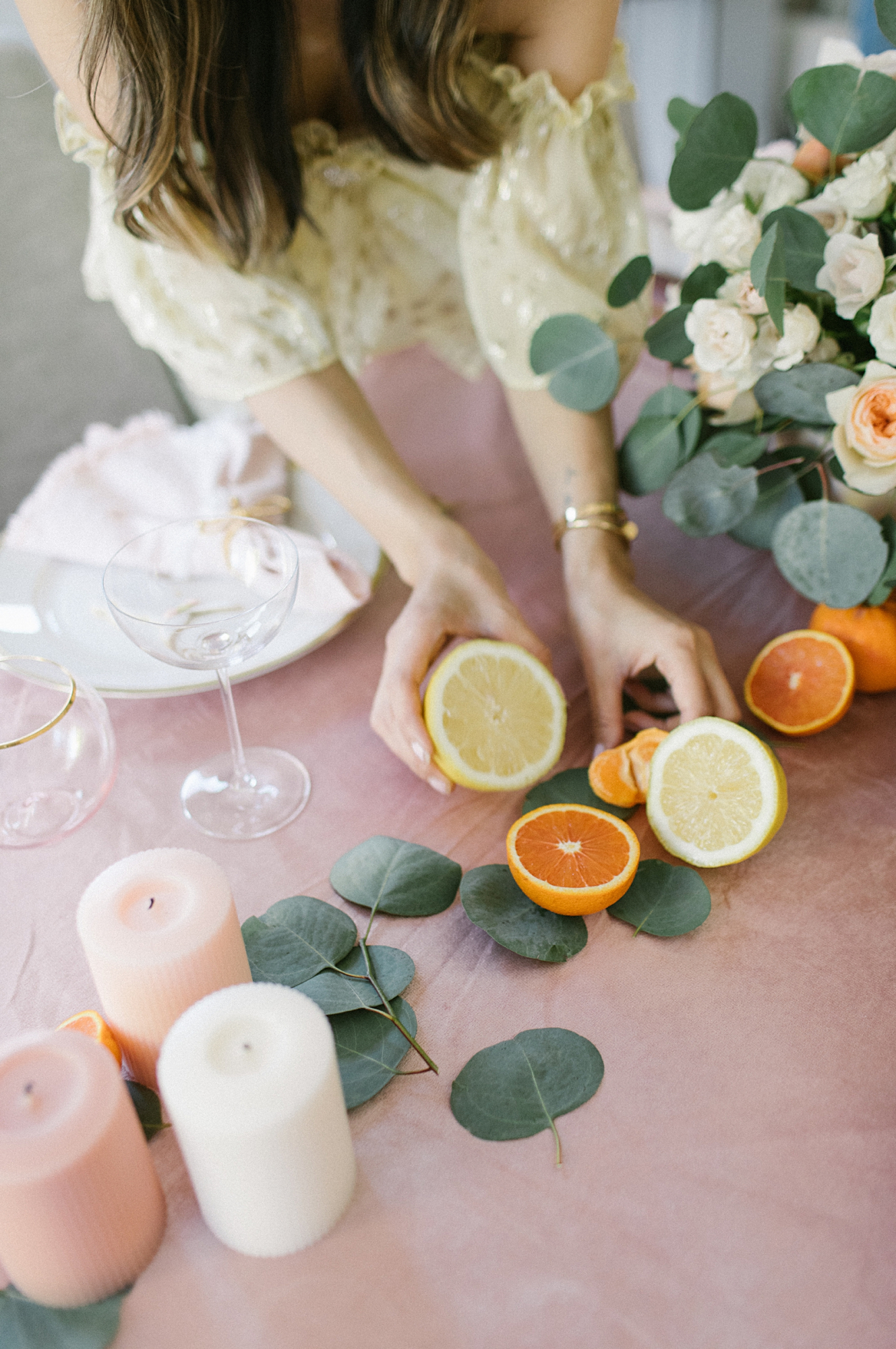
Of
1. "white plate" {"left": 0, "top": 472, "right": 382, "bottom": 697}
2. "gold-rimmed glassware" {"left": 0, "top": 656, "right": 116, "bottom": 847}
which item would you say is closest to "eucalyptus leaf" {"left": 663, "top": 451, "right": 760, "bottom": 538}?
"white plate" {"left": 0, "top": 472, "right": 382, "bottom": 697}

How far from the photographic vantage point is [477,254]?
1.09 m

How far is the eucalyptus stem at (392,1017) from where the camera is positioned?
0.58 metres

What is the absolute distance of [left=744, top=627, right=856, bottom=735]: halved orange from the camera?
78 centimetres

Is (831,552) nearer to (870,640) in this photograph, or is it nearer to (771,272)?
(870,640)

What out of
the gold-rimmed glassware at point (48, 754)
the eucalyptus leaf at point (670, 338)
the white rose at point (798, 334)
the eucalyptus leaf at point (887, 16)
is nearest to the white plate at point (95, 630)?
the gold-rimmed glassware at point (48, 754)

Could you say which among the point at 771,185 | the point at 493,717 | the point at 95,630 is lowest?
the point at 493,717

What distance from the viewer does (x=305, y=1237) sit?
0.49 meters

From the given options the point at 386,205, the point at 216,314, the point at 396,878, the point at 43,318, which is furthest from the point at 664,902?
the point at 43,318

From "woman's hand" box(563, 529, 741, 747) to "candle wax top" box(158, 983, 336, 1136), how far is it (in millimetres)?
411

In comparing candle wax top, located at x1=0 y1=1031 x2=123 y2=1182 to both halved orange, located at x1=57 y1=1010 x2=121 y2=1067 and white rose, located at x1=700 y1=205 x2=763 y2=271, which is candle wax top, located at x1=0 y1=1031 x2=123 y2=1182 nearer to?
halved orange, located at x1=57 y1=1010 x2=121 y2=1067

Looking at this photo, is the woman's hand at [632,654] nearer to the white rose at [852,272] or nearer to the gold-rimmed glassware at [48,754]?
the white rose at [852,272]

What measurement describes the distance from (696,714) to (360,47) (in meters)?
0.74

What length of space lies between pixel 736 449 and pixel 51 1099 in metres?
0.71

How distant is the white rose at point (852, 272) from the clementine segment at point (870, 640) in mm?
240
